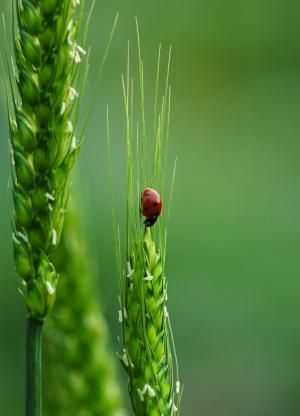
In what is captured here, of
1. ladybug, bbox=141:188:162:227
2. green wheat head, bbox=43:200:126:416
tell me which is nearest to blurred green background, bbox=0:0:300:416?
green wheat head, bbox=43:200:126:416

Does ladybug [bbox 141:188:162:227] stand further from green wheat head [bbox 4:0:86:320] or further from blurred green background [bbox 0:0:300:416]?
blurred green background [bbox 0:0:300:416]

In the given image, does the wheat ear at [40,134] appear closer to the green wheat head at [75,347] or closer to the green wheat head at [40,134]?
the green wheat head at [40,134]

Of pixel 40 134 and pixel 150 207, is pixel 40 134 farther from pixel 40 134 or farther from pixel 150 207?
pixel 150 207

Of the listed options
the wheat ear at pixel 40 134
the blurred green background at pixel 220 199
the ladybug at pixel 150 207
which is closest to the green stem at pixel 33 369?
the wheat ear at pixel 40 134

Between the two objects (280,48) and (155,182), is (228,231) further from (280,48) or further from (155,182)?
(155,182)

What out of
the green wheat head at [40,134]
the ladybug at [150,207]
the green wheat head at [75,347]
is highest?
the green wheat head at [40,134]

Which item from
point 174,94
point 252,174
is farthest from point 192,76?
point 252,174
